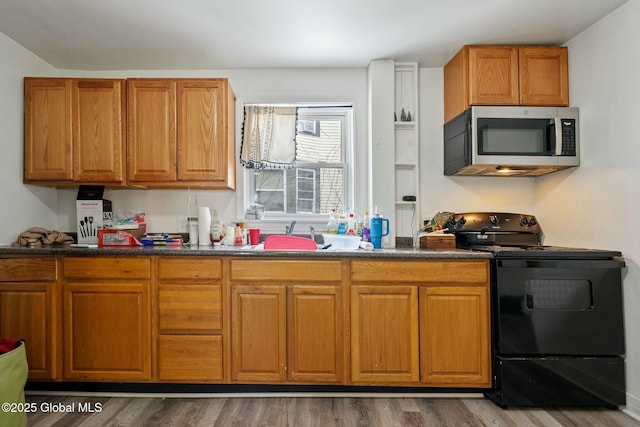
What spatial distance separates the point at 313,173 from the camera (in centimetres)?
310

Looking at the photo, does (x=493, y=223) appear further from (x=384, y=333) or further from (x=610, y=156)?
(x=384, y=333)

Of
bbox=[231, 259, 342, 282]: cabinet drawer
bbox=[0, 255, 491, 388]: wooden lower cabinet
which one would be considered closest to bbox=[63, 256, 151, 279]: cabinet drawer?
bbox=[0, 255, 491, 388]: wooden lower cabinet

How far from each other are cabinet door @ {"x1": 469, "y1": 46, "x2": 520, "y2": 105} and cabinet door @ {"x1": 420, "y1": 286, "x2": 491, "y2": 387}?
130 centimetres

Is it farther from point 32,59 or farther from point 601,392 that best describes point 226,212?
point 601,392

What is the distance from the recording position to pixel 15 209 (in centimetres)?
257

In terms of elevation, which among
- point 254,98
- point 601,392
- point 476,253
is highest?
point 254,98

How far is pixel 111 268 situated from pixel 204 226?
0.68 metres

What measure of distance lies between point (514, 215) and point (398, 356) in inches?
57.2

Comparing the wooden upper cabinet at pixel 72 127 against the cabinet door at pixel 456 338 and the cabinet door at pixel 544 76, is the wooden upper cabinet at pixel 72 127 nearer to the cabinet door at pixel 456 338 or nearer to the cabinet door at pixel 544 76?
the cabinet door at pixel 456 338

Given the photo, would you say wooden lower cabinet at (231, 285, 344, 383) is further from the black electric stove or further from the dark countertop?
the black electric stove

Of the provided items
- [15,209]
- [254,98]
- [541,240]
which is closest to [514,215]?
[541,240]

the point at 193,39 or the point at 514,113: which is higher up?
the point at 193,39

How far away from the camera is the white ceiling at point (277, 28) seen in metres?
2.14

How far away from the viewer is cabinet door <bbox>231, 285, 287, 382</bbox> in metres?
2.24
